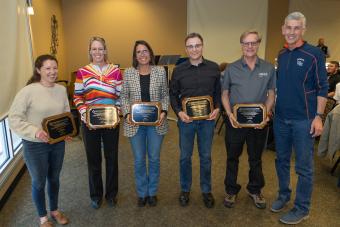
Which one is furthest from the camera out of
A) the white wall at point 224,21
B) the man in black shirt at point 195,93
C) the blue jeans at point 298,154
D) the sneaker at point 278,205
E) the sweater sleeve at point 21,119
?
the white wall at point 224,21

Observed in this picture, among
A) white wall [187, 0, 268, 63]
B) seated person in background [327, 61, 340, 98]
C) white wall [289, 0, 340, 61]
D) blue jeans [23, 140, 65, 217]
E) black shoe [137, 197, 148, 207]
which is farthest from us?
white wall [289, 0, 340, 61]

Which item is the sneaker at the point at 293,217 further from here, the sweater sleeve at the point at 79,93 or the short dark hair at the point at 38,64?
the short dark hair at the point at 38,64

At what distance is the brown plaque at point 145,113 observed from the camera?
2518mm

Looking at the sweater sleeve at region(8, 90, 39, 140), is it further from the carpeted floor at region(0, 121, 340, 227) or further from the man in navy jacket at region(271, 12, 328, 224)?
the man in navy jacket at region(271, 12, 328, 224)

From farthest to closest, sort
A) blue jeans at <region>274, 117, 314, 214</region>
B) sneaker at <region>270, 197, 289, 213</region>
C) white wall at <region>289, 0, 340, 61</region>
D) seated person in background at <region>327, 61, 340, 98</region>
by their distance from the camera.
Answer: white wall at <region>289, 0, 340, 61</region> < seated person in background at <region>327, 61, 340, 98</region> < sneaker at <region>270, 197, 289, 213</region> < blue jeans at <region>274, 117, 314, 214</region>

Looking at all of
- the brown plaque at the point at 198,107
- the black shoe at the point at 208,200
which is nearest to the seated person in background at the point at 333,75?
the black shoe at the point at 208,200

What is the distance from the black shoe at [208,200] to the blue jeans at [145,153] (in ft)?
1.60

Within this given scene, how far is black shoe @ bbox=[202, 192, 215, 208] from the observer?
2.85 meters

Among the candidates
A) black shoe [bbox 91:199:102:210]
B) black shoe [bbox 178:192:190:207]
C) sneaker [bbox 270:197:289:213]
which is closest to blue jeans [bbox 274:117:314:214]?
sneaker [bbox 270:197:289:213]

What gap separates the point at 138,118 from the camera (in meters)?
2.53

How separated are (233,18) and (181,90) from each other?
20.3 feet

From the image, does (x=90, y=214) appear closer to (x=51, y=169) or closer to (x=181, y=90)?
(x=51, y=169)

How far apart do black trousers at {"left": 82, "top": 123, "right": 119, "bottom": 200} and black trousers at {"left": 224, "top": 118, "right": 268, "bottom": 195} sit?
1015 mm

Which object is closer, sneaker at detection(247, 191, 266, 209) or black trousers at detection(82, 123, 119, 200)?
black trousers at detection(82, 123, 119, 200)
